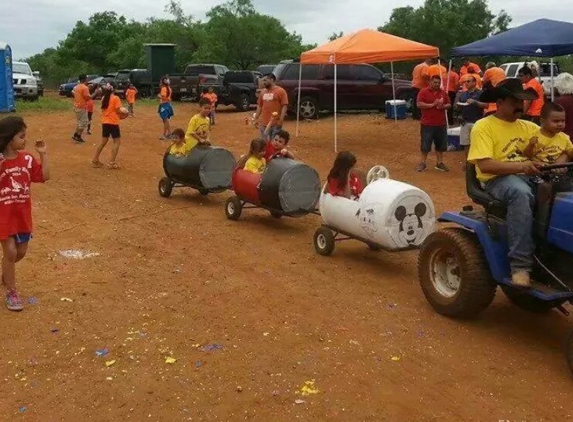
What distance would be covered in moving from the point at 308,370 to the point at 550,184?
2166 millimetres

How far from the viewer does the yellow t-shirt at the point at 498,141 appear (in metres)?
5.23

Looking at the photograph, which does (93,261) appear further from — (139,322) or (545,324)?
(545,324)

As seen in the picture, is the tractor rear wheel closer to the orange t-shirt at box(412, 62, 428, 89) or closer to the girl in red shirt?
the girl in red shirt

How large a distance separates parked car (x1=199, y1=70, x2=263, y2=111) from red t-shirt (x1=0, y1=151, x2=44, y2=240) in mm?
21238

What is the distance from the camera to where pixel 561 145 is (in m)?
5.45

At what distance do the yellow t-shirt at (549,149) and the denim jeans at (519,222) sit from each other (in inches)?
17.2

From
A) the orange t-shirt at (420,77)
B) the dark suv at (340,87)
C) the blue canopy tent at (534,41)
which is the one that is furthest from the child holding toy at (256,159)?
the dark suv at (340,87)

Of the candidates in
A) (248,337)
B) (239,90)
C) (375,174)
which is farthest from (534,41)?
(239,90)

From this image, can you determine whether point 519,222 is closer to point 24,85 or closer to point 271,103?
point 271,103

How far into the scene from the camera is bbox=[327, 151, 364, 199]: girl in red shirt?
290 inches

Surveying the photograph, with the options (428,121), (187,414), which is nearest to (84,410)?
(187,414)

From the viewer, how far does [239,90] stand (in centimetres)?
2670

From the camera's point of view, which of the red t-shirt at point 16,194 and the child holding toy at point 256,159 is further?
the child holding toy at point 256,159

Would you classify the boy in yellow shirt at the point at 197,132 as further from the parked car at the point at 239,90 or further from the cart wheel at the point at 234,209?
the parked car at the point at 239,90
